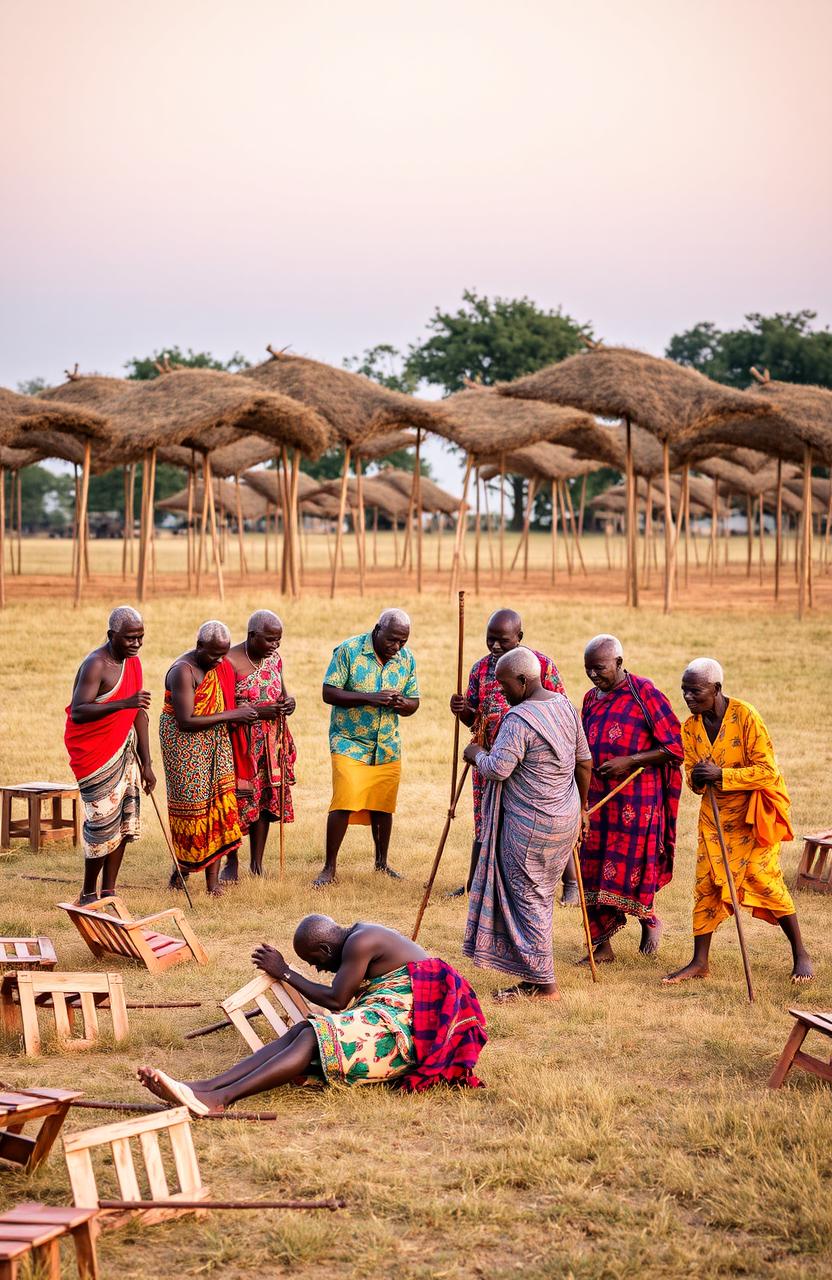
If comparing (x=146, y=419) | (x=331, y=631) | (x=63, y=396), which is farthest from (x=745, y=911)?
(x=63, y=396)

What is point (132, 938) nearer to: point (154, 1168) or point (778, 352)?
point (154, 1168)

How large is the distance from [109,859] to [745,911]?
3.55 metres

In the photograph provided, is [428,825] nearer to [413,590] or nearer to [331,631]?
[331,631]

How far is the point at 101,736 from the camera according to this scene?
7.30 m

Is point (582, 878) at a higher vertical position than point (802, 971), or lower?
higher

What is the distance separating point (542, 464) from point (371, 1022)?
929 inches

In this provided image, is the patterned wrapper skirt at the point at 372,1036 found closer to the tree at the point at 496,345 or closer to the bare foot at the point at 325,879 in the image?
the bare foot at the point at 325,879

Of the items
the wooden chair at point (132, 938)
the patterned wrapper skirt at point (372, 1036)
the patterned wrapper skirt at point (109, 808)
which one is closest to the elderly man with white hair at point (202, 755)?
the patterned wrapper skirt at point (109, 808)

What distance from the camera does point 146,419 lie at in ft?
60.1

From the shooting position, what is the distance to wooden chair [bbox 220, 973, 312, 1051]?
5.21 meters

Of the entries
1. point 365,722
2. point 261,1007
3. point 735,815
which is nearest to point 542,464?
point 365,722

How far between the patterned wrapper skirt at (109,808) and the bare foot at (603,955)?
2.50 meters

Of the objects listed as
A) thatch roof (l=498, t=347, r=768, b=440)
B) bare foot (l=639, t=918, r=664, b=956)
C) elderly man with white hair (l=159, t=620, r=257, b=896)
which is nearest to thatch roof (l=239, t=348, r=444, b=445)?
thatch roof (l=498, t=347, r=768, b=440)

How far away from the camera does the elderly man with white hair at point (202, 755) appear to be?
7.61 metres
